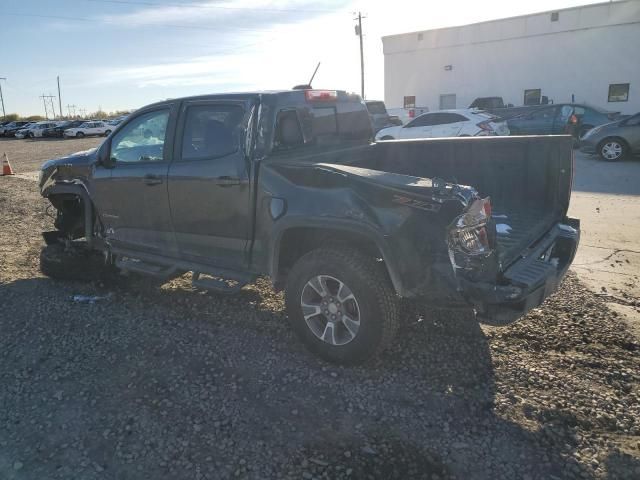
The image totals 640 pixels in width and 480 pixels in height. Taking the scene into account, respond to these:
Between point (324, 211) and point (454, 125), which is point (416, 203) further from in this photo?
point (454, 125)

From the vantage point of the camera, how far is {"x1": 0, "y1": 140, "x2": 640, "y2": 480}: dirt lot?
8.91 ft

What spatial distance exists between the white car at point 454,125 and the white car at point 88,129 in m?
37.4

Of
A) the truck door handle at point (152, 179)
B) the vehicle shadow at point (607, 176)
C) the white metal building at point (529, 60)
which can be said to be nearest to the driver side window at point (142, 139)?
the truck door handle at point (152, 179)

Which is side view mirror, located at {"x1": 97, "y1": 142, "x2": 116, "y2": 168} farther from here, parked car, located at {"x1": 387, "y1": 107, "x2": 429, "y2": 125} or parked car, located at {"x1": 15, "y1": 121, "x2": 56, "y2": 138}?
parked car, located at {"x1": 15, "y1": 121, "x2": 56, "y2": 138}

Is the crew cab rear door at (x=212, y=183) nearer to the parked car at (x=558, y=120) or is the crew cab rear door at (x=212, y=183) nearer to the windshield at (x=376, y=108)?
the parked car at (x=558, y=120)

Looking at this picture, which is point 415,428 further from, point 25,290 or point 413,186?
point 25,290

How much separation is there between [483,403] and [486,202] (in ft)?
4.23

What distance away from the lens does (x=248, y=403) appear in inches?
128

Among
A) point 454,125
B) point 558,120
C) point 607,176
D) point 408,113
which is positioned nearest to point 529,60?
point 408,113

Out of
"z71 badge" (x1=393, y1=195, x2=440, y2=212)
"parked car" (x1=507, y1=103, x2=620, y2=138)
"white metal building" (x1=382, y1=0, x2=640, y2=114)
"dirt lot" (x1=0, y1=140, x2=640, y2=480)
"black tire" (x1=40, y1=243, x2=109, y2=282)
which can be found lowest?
"dirt lot" (x1=0, y1=140, x2=640, y2=480)

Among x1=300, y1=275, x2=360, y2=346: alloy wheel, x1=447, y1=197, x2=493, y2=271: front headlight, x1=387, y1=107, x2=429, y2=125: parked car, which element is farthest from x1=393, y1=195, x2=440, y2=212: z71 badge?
x1=387, y1=107, x2=429, y2=125: parked car

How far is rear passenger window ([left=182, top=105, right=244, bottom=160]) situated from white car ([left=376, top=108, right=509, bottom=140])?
36.9ft

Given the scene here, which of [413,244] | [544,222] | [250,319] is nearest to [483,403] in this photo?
[413,244]

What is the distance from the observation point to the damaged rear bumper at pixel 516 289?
297 centimetres
